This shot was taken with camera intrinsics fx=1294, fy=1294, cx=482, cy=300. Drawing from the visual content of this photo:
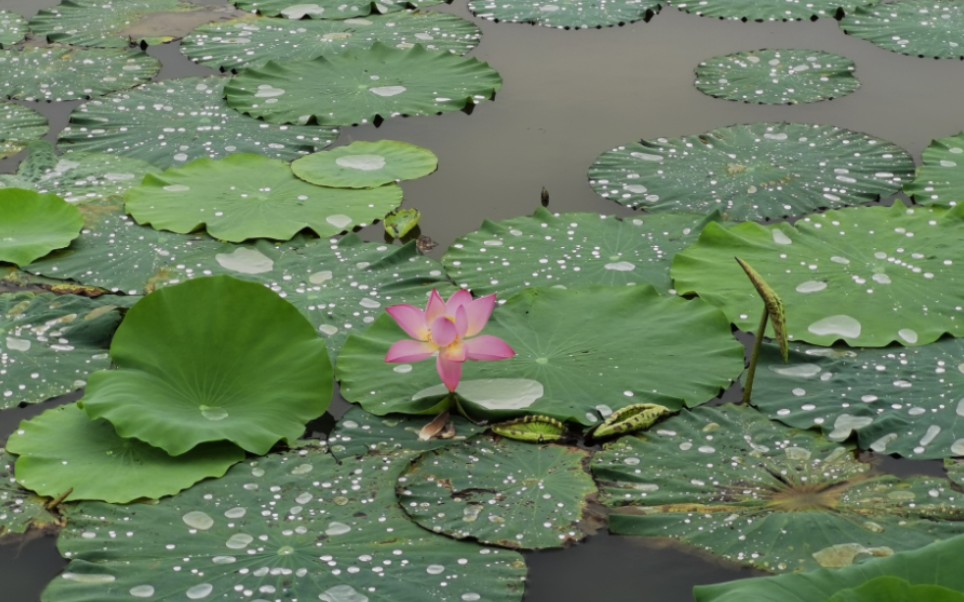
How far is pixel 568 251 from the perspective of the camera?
309 cm

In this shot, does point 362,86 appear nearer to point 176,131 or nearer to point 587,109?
point 176,131

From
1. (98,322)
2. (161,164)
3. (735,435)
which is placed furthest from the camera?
(161,164)

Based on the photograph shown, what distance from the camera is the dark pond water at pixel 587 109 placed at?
11.4ft

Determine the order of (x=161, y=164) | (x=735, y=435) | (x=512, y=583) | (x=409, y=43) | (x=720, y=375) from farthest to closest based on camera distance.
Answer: (x=409, y=43)
(x=161, y=164)
(x=720, y=375)
(x=735, y=435)
(x=512, y=583)

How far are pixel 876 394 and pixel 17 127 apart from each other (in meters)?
2.65

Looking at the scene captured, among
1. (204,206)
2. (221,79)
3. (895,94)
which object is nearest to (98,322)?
(204,206)

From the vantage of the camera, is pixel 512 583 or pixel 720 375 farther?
pixel 720 375

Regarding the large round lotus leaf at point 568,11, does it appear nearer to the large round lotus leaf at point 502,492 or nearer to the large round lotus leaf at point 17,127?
the large round lotus leaf at point 17,127

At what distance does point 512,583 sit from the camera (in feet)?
6.86

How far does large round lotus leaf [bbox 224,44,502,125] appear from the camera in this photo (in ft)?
12.8

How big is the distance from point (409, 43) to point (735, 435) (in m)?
2.43

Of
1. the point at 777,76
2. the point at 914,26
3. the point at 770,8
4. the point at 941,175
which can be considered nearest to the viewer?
the point at 941,175

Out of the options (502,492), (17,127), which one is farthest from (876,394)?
(17,127)

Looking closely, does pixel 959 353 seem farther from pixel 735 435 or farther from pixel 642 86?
pixel 642 86
